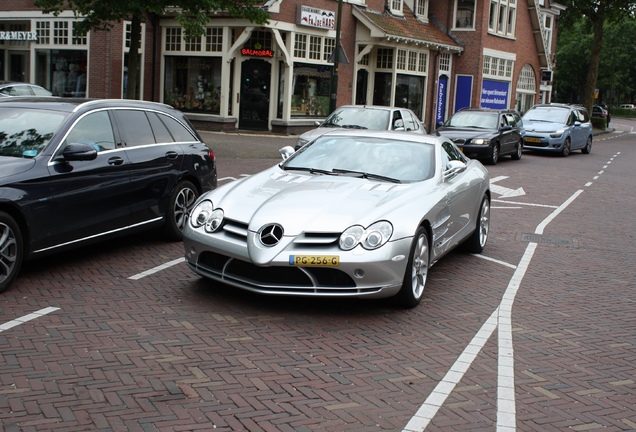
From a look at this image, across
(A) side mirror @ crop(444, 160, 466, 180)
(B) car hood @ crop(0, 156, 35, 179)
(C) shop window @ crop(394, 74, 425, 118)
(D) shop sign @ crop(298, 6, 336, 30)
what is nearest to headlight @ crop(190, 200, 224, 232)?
(B) car hood @ crop(0, 156, 35, 179)

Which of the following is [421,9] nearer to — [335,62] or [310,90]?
[310,90]

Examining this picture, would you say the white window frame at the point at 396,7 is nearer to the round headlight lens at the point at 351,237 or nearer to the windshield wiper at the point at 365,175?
the windshield wiper at the point at 365,175

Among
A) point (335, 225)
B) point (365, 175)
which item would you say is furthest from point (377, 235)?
point (365, 175)

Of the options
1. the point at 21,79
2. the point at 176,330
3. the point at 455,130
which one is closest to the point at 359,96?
the point at 455,130

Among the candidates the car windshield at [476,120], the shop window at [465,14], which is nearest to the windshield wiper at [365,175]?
the car windshield at [476,120]

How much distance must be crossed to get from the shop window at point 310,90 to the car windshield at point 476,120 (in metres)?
6.48

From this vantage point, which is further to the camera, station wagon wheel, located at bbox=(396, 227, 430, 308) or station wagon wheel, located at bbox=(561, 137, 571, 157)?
station wagon wheel, located at bbox=(561, 137, 571, 157)

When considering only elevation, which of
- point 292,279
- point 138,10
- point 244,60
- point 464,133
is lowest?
point 292,279

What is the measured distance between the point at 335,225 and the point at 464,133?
643 inches

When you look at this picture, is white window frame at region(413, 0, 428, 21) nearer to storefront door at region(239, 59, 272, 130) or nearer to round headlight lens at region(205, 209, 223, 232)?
storefront door at region(239, 59, 272, 130)

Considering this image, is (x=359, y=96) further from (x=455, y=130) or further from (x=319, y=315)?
(x=319, y=315)

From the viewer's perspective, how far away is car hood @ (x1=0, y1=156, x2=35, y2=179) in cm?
630

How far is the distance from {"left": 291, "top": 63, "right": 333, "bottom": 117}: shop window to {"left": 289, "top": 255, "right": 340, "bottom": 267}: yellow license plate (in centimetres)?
2141

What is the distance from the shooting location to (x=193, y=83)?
26.9 m
